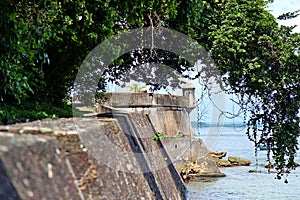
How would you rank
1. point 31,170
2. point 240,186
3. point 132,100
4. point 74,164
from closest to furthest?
point 31,170, point 74,164, point 132,100, point 240,186

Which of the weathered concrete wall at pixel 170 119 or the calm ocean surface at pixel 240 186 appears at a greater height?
the weathered concrete wall at pixel 170 119

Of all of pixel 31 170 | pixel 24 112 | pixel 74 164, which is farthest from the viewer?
pixel 24 112

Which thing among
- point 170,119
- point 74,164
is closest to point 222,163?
point 170,119

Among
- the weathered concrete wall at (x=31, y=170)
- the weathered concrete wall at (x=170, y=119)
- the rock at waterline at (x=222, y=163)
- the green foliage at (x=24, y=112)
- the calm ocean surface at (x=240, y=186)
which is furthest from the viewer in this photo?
the rock at waterline at (x=222, y=163)

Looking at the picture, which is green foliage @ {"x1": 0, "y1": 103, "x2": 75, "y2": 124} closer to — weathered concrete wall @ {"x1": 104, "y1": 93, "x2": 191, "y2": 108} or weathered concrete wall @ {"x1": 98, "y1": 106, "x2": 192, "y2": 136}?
weathered concrete wall @ {"x1": 104, "y1": 93, "x2": 191, "y2": 108}

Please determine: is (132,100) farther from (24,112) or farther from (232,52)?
(24,112)

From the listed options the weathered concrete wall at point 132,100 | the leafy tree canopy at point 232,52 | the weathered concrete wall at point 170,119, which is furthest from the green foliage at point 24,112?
the weathered concrete wall at point 170,119

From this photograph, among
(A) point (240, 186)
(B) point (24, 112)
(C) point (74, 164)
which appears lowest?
(A) point (240, 186)

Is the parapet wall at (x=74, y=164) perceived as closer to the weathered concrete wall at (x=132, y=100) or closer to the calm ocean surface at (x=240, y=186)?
the weathered concrete wall at (x=132, y=100)

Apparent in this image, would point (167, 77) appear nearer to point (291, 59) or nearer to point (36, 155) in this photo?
point (291, 59)

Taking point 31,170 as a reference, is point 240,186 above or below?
below

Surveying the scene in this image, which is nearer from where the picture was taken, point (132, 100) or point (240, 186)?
point (132, 100)

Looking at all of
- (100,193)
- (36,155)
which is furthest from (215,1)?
(36,155)

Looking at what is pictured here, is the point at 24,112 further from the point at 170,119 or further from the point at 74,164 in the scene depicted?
the point at 170,119
